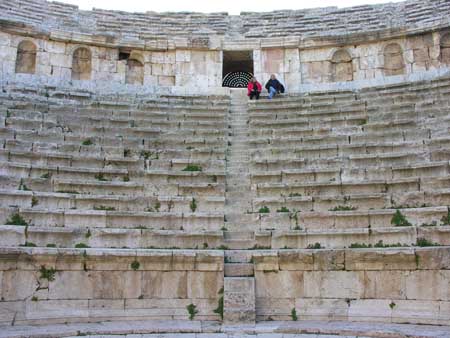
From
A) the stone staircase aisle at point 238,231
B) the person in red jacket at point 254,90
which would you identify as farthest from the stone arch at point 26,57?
the stone staircase aisle at point 238,231

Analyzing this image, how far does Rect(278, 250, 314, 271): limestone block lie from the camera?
6930mm

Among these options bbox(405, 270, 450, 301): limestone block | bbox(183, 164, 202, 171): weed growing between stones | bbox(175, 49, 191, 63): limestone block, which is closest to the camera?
bbox(405, 270, 450, 301): limestone block

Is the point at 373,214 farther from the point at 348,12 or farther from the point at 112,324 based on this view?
the point at 348,12

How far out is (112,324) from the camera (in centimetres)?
648

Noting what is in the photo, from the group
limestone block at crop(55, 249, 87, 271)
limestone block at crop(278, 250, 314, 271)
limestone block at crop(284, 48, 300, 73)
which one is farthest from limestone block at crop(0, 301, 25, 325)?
limestone block at crop(284, 48, 300, 73)

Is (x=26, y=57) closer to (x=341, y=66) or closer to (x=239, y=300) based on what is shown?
(x=341, y=66)

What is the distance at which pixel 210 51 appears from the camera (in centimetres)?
1483

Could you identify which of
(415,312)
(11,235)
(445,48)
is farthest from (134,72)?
(415,312)

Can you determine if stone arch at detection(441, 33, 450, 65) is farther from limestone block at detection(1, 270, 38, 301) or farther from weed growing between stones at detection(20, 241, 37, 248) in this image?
limestone block at detection(1, 270, 38, 301)

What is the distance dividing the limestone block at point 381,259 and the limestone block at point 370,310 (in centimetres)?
44

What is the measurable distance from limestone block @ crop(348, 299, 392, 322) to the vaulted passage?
404 inches

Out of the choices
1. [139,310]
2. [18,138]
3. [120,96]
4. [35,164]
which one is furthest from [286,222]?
[120,96]

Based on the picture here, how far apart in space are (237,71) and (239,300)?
11.1 m

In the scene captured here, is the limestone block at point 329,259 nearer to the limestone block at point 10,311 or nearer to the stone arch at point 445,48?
the limestone block at point 10,311
